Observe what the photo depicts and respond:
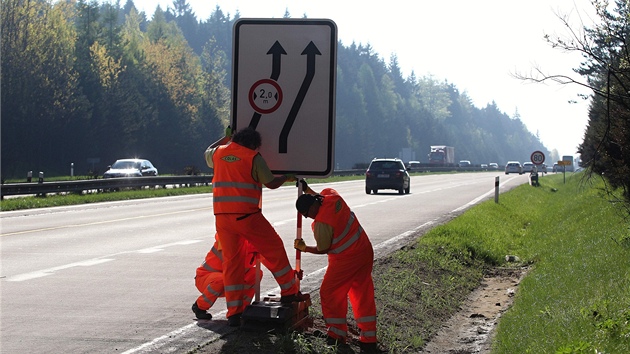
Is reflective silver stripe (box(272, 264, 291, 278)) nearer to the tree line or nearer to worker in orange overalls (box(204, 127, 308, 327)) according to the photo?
worker in orange overalls (box(204, 127, 308, 327))

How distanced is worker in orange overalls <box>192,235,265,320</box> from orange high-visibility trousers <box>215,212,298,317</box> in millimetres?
281

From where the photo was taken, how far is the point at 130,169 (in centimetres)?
4700

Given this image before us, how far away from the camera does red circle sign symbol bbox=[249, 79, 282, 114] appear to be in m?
8.21

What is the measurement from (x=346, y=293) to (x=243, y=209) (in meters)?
1.10

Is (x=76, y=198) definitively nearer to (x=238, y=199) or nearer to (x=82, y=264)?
(x=82, y=264)

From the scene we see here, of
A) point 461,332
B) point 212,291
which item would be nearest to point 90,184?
point 461,332

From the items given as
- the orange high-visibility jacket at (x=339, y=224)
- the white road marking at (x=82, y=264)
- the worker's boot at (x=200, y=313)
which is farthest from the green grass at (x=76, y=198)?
the orange high-visibility jacket at (x=339, y=224)

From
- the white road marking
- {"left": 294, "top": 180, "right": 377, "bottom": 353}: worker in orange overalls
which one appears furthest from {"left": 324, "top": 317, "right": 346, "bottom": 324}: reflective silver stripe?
the white road marking

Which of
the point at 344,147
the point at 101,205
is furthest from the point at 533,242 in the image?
the point at 344,147

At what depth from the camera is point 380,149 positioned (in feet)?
558

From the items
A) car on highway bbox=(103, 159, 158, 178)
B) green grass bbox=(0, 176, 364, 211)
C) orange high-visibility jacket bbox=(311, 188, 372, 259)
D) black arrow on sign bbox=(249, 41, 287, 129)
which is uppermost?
black arrow on sign bbox=(249, 41, 287, 129)

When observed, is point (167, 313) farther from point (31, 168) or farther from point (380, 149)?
point (380, 149)

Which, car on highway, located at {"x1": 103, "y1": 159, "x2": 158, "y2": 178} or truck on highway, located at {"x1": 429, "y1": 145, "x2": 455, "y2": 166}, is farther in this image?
truck on highway, located at {"x1": 429, "y1": 145, "x2": 455, "y2": 166}

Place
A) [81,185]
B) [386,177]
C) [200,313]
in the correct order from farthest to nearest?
1. [386,177]
2. [81,185]
3. [200,313]
